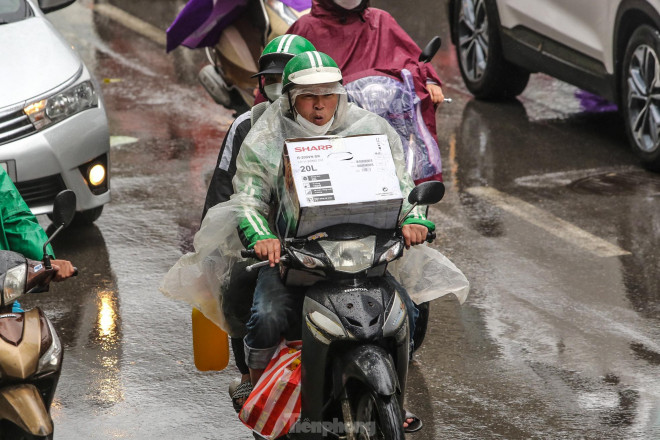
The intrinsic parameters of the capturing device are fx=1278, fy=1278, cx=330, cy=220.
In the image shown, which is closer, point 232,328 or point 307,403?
point 307,403

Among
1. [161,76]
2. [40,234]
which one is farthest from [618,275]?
[161,76]

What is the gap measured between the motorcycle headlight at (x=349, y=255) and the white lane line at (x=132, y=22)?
979 cm

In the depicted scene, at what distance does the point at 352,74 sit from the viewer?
21.3 ft

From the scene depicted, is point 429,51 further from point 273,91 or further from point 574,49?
point 574,49

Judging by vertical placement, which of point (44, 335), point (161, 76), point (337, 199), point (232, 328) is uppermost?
point (337, 199)

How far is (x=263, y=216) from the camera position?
4.93 meters

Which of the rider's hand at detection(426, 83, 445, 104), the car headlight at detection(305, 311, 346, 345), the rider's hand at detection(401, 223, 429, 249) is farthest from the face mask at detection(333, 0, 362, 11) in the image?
the car headlight at detection(305, 311, 346, 345)

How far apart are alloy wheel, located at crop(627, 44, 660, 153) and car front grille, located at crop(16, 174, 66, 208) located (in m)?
4.16

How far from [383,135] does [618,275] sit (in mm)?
3005

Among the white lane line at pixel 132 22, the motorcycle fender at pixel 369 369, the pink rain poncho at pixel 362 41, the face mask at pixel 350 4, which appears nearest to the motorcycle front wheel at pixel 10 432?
the motorcycle fender at pixel 369 369

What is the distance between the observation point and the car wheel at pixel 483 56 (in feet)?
36.7

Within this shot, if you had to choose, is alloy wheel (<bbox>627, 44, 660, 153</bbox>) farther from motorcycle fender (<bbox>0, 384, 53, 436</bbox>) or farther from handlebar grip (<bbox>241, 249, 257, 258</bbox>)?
motorcycle fender (<bbox>0, 384, 53, 436</bbox>)

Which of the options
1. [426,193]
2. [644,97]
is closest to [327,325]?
[426,193]

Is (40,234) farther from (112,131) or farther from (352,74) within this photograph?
(112,131)
